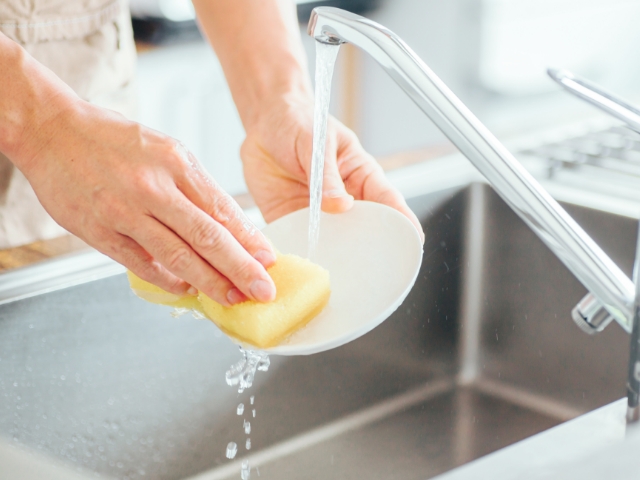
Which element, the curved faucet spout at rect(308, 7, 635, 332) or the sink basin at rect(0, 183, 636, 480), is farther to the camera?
the sink basin at rect(0, 183, 636, 480)

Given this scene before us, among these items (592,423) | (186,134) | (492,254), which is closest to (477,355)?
(492,254)

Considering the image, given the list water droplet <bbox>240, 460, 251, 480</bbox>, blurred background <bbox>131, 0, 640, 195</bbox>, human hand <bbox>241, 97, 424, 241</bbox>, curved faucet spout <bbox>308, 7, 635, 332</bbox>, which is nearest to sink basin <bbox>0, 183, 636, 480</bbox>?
water droplet <bbox>240, 460, 251, 480</bbox>

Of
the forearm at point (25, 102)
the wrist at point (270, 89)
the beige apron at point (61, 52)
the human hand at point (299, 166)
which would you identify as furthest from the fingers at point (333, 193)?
the beige apron at point (61, 52)

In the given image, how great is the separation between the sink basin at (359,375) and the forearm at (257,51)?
0.70 ft

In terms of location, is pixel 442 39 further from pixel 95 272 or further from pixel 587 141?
pixel 95 272

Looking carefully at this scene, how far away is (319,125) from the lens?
61 centimetres

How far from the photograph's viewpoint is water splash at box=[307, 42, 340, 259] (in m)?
0.57

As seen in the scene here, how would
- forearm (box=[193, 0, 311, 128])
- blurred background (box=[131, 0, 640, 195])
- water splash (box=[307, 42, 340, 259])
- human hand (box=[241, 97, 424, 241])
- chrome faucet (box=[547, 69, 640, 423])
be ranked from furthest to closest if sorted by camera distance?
blurred background (box=[131, 0, 640, 195]) → forearm (box=[193, 0, 311, 128]) → human hand (box=[241, 97, 424, 241]) → water splash (box=[307, 42, 340, 259]) → chrome faucet (box=[547, 69, 640, 423])

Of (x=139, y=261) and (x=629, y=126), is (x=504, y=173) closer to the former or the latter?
(x=629, y=126)

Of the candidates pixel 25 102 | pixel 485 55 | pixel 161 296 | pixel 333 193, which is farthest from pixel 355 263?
pixel 485 55

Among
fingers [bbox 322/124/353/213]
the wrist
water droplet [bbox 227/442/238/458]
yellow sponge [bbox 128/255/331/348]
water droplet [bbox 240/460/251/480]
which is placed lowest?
water droplet [bbox 240/460/251/480]

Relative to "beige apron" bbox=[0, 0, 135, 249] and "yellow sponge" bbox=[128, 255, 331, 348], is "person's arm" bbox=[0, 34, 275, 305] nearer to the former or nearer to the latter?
"yellow sponge" bbox=[128, 255, 331, 348]

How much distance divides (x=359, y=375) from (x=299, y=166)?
0.25 m

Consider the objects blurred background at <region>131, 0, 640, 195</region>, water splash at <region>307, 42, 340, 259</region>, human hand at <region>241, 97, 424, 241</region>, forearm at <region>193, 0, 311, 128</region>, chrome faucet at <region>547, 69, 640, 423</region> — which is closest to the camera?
chrome faucet at <region>547, 69, 640, 423</region>
